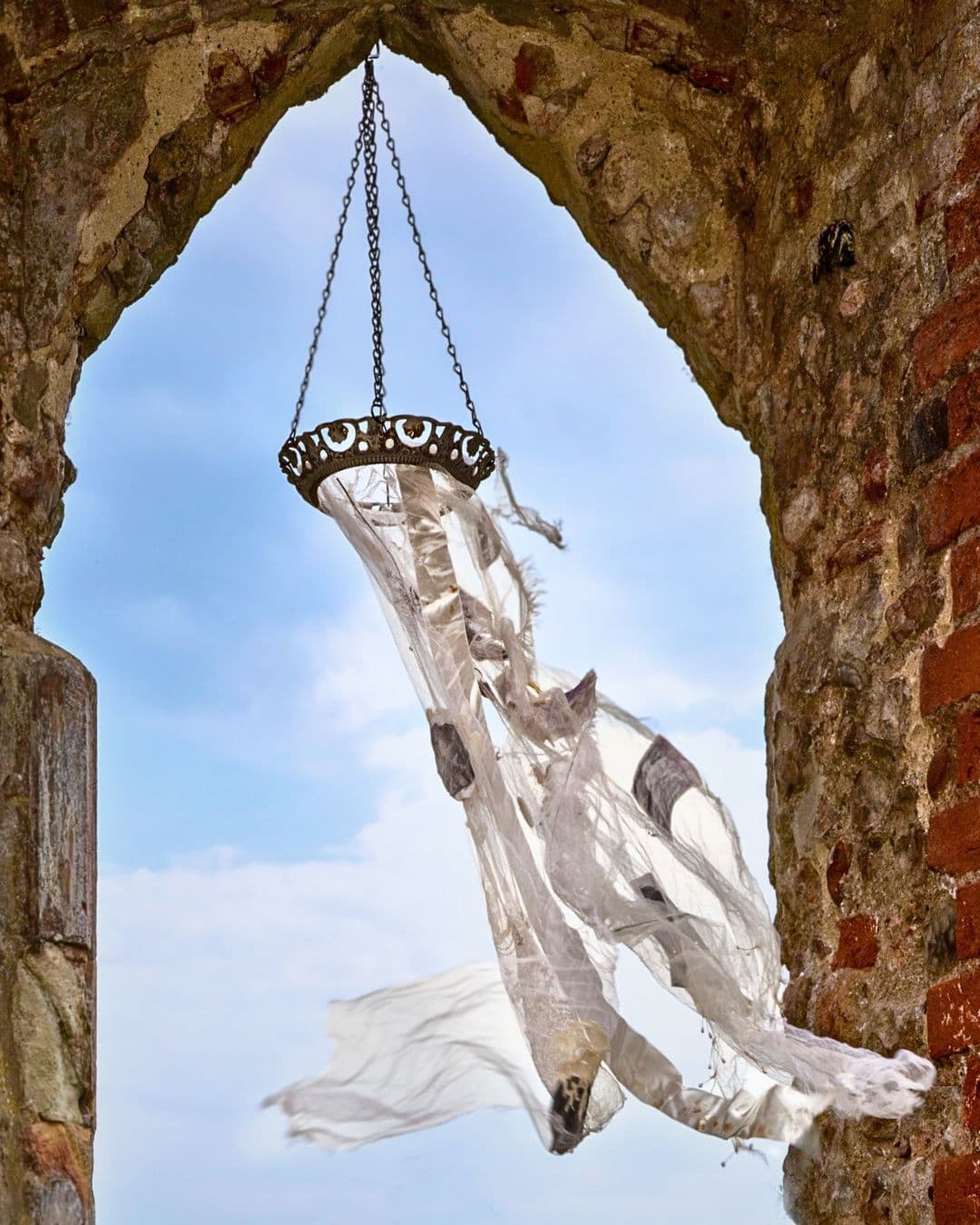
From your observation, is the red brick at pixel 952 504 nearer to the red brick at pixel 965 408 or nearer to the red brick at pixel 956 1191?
the red brick at pixel 965 408

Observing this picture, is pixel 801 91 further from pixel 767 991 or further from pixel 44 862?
pixel 44 862

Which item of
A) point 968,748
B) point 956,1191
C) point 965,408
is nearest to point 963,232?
point 965,408

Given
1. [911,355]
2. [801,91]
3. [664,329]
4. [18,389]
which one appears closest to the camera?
[911,355]

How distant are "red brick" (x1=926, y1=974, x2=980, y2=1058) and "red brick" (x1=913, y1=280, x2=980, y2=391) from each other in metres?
0.79

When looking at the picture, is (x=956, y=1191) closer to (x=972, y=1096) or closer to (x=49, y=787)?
(x=972, y=1096)

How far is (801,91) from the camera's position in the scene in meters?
2.72

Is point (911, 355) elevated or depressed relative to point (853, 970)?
elevated

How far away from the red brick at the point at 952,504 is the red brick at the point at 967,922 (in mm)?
453

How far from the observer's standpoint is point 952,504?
2240mm

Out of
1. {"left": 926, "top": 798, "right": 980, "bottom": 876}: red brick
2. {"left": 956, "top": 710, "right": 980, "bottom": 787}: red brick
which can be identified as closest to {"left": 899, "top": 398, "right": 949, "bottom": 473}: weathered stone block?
{"left": 956, "top": 710, "right": 980, "bottom": 787}: red brick

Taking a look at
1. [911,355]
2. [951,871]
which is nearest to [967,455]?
[911,355]

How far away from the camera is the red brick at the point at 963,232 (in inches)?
89.7

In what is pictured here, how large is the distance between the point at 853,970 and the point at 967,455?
2.27 feet

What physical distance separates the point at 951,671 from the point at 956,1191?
2.06 ft
